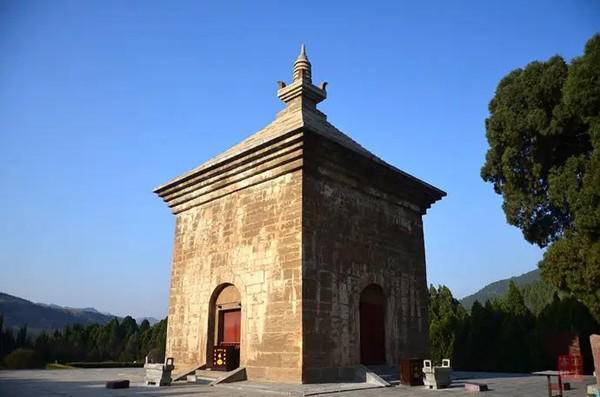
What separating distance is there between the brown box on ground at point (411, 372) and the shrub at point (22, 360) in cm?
1436

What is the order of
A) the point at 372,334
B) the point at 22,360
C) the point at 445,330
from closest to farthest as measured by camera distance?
the point at 372,334 < the point at 22,360 < the point at 445,330

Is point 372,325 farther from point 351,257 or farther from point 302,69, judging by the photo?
point 302,69

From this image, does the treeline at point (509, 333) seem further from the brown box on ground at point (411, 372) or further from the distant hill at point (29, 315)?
the distant hill at point (29, 315)

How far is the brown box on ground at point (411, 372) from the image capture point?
973cm

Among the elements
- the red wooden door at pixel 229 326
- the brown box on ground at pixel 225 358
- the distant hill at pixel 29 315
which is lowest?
the brown box on ground at pixel 225 358

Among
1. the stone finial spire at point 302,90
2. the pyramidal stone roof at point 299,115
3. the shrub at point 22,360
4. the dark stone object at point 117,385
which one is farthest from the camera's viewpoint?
the shrub at point 22,360

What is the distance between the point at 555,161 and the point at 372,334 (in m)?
8.04

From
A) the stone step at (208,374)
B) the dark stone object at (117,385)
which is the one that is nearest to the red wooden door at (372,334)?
the stone step at (208,374)

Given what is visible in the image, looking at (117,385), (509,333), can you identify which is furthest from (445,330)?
(117,385)

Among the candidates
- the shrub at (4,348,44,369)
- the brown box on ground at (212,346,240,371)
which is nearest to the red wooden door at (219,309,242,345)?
the brown box on ground at (212,346,240,371)

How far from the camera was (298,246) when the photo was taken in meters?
9.62

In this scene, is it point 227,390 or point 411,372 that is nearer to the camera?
point 227,390

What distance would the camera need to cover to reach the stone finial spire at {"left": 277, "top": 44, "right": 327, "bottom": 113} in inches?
509

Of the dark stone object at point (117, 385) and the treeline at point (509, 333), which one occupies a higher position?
the treeline at point (509, 333)
